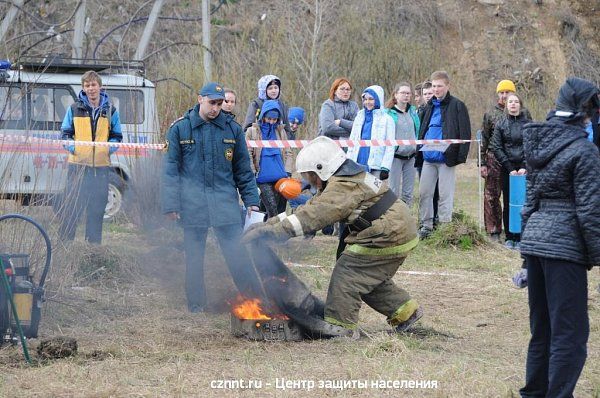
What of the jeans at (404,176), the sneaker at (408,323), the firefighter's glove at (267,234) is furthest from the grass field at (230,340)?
the jeans at (404,176)

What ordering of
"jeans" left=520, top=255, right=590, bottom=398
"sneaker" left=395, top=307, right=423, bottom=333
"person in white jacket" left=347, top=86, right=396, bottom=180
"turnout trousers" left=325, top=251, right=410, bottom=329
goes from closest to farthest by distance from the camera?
"jeans" left=520, top=255, right=590, bottom=398, "turnout trousers" left=325, top=251, right=410, bottom=329, "sneaker" left=395, top=307, right=423, bottom=333, "person in white jacket" left=347, top=86, right=396, bottom=180

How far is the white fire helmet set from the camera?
23.3ft

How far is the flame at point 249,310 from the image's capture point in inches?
288

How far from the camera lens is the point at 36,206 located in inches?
318

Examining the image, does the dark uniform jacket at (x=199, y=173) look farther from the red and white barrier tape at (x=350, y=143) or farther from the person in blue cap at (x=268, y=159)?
the person in blue cap at (x=268, y=159)

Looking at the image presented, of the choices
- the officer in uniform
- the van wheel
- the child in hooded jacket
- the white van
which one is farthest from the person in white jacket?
the officer in uniform

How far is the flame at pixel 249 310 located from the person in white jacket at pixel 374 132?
15.6 feet

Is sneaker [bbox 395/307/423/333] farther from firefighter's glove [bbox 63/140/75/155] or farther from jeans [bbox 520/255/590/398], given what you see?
firefighter's glove [bbox 63/140/75/155]

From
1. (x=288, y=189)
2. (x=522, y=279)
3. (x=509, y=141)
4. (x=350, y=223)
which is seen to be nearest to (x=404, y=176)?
(x=509, y=141)

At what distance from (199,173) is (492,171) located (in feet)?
18.8

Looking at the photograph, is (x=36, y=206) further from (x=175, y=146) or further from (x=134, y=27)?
(x=134, y=27)

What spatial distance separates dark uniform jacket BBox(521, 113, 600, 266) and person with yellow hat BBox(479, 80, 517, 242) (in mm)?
7352

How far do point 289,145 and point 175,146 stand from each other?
377 cm

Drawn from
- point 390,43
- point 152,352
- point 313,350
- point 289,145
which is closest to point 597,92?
point 313,350
